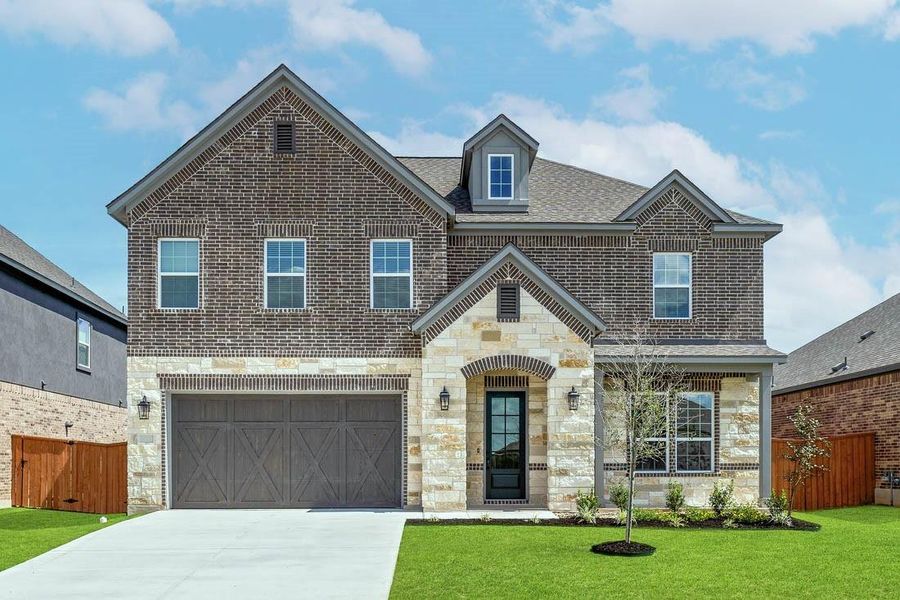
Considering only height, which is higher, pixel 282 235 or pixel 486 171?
pixel 486 171

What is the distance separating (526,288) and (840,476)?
957 centimetres

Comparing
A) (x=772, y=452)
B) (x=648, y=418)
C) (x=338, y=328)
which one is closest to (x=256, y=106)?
(x=338, y=328)

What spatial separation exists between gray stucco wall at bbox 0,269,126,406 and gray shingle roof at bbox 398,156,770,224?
1069cm

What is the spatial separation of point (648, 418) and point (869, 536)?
15.0 ft

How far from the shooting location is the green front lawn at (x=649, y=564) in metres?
12.2

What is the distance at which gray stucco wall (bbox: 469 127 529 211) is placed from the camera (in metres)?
22.8

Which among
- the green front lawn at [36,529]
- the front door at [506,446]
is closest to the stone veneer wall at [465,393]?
the front door at [506,446]

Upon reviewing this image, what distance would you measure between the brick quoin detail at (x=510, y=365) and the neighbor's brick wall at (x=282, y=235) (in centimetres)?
150

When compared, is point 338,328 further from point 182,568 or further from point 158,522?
point 182,568

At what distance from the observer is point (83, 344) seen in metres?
29.9

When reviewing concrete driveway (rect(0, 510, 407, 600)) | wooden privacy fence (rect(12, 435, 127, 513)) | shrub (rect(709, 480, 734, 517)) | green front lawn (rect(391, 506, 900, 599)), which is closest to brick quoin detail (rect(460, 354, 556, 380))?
concrete driveway (rect(0, 510, 407, 600))

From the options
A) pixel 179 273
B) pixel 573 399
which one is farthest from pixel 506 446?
pixel 179 273

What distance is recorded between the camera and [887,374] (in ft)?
79.0

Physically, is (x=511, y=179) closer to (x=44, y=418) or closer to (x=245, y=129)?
(x=245, y=129)
